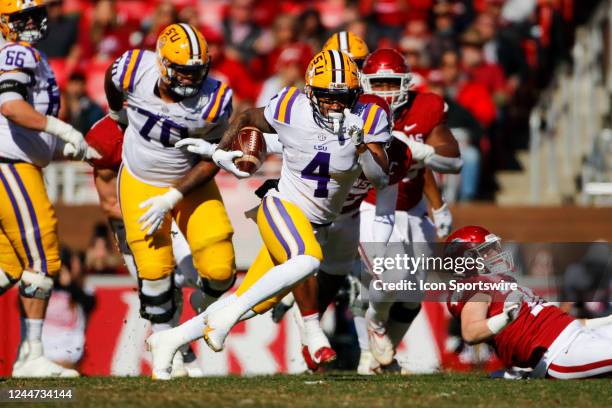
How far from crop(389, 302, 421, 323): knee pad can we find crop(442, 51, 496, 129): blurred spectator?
4376 millimetres

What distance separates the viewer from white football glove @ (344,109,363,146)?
6.98 m

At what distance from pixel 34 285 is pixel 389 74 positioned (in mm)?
2789

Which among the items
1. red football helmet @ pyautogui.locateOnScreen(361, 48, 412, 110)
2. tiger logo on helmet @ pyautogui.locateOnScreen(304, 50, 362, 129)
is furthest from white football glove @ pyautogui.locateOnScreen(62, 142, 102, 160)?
red football helmet @ pyautogui.locateOnScreen(361, 48, 412, 110)

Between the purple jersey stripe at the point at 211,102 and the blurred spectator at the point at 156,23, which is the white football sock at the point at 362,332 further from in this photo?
the blurred spectator at the point at 156,23

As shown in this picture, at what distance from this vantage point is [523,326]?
24.1 feet

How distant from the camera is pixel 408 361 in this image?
1009 cm

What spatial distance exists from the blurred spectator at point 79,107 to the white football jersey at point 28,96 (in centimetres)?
386

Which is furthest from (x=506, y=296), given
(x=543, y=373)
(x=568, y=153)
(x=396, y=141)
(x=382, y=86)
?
(x=568, y=153)

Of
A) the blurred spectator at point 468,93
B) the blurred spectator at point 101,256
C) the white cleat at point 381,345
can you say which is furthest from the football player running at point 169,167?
the blurred spectator at point 468,93

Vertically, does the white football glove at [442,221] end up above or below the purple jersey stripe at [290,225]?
below

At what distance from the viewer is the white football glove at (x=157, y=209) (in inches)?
301

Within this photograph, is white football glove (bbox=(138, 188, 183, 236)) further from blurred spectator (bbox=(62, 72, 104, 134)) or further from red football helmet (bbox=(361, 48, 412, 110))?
blurred spectator (bbox=(62, 72, 104, 134))

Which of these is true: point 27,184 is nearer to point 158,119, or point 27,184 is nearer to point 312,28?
point 158,119

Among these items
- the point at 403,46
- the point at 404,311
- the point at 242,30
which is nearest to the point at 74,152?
the point at 404,311
